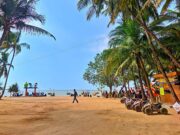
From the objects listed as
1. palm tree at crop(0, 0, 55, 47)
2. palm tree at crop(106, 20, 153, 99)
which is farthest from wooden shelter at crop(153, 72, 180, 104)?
palm tree at crop(0, 0, 55, 47)

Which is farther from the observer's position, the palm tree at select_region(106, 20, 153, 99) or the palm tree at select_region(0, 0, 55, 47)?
the palm tree at select_region(106, 20, 153, 99)

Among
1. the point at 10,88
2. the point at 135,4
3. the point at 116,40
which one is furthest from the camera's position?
the point at 10,88

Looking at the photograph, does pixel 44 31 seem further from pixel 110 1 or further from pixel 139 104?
pixel 139 104

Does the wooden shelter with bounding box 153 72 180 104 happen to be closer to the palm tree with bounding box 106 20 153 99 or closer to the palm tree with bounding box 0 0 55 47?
the palm tree with bounding box 106 20 153 99

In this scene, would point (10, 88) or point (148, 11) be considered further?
point (10, 88)

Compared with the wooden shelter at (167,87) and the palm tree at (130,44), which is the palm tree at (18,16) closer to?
the palm tree at (130,44)

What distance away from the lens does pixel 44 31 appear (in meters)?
19.2

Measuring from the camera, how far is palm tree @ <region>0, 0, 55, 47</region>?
17906 mm

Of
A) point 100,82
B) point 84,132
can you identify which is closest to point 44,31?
point 84,132

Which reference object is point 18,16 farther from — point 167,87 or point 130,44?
point 167,87

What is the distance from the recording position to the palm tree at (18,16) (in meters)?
17.9

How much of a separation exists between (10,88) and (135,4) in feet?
157

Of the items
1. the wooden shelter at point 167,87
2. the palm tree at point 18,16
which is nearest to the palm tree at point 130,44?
the wooden shelter at point 167,87

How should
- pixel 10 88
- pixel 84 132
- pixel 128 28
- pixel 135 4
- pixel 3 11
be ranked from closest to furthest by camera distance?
pixel 84 132 < pixel 3 11 < pixel 135 4 < pixel 128 28 < pixel 10 88
